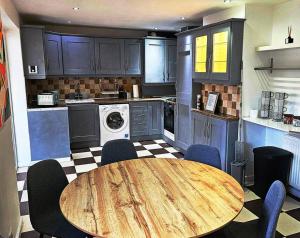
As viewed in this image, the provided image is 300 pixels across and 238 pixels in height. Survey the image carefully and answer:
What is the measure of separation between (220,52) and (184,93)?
43.9 inches

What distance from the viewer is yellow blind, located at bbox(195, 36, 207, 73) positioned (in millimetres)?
3801

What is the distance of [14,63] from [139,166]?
9.09 ft

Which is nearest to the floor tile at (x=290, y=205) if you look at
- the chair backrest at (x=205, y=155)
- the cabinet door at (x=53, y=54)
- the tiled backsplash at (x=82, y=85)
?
the chair backrest at (x=205, y=155)

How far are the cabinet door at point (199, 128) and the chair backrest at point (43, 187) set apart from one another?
7.66 feet

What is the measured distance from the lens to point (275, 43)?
3.39 meters

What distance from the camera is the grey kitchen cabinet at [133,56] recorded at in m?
5.39

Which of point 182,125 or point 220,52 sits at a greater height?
point 220,52

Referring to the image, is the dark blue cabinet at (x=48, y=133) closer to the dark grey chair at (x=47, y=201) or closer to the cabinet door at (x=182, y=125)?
the cabinet door at (x=182, y=125)

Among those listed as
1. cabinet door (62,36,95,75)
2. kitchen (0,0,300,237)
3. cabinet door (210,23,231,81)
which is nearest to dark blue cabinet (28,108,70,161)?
kitchen (0,0,300,237)

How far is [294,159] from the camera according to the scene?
115 inches

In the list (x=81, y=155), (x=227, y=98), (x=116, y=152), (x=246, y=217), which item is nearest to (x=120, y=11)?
(x=227, y=98)

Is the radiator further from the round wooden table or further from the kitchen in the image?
the round wooden table

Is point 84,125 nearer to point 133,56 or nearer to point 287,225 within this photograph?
point 133,56

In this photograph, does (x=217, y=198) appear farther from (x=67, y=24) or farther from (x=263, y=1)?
(x=67, y=24)
